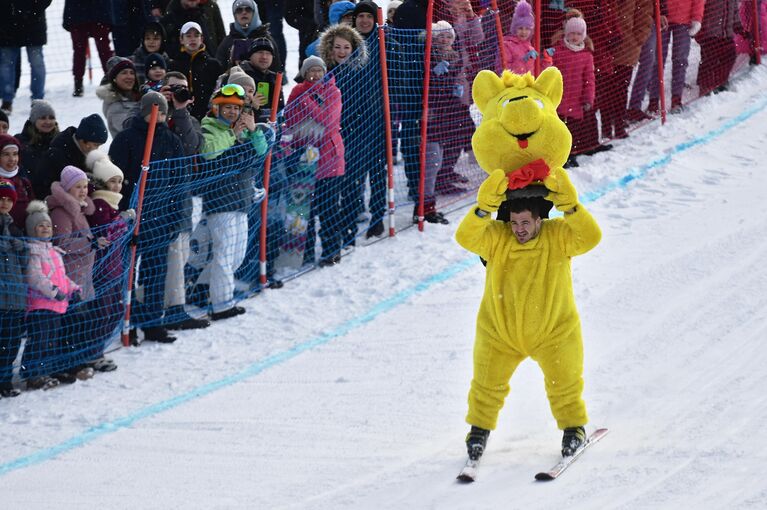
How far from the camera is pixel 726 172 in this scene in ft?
40.4

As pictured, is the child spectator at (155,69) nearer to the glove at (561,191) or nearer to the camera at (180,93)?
the camera at (180,93)

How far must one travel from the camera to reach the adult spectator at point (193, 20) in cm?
1177

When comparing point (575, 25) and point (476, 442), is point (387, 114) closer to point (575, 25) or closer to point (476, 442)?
point (575, 25)

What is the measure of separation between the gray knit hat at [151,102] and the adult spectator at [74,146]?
1.06 ft

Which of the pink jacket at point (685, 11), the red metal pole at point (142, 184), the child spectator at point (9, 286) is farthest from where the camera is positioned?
the pink jacket at point (685, 11)

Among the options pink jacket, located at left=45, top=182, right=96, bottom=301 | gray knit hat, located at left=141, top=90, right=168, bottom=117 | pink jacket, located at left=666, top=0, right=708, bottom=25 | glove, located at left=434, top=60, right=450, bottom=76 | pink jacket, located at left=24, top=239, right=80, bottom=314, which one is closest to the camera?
pink jacket, located at left=24, top=239, right=80, bottom=314

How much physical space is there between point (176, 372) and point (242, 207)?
1519 mm

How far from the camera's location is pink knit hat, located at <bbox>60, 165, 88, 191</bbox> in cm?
860

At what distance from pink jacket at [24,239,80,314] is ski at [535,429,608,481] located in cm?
346

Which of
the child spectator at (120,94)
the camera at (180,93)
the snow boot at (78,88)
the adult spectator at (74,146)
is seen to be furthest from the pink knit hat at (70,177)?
the snow boot at (78,88)

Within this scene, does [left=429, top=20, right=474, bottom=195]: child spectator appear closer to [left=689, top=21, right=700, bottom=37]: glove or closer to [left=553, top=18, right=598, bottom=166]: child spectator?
[left=553, top=18, right=598, bottom=166]: child spectator

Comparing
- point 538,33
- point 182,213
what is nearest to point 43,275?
point 182,213

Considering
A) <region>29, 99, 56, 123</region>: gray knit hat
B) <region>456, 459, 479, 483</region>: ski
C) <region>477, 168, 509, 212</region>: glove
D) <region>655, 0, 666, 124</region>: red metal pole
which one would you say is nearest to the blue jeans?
<region>29, 99, 56, 123</region>: gray knit hat

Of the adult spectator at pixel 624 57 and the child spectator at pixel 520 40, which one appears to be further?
the adult spectator at pixel 624 57
